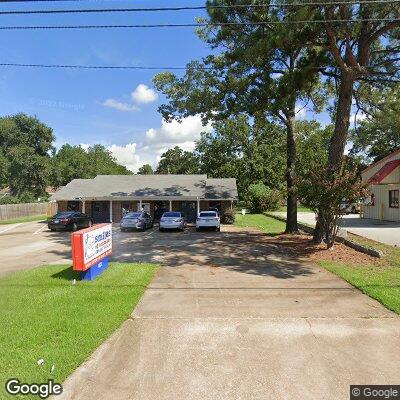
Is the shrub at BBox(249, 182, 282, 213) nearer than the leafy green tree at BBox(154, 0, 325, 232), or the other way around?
the leafy green tree at BBox(154, 0, 325, 232)

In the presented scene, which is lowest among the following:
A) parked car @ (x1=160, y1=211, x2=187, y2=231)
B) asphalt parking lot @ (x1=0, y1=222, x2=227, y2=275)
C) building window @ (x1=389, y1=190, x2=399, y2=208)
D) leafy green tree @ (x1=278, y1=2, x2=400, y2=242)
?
asphalt parking lot @ (x1=0, y1=222, x2=227, y2=275)

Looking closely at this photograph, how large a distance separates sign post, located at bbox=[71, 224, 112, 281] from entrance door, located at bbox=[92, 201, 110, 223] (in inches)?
928

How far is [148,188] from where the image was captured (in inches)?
1414

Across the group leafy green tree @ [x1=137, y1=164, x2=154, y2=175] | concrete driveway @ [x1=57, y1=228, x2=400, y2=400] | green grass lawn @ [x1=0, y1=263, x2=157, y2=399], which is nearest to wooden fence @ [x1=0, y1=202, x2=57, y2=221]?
green grass lawn @ [x1=0, y1=263, x2=157, y2=399]

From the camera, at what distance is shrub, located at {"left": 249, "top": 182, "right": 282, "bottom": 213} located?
48.2m

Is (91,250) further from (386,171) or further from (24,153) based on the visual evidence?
(24,153)

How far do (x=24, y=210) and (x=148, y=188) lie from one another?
1776cm

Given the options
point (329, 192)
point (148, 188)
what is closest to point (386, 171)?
point (329, 192)

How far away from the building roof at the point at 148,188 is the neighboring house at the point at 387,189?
11.8 m

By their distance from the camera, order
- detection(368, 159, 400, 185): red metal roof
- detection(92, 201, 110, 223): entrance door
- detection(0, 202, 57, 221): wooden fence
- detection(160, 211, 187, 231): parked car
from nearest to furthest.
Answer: detection(160, 211, 187, 231): parked car
detection(368, 159, 400, 185): red metal roof
detection(92, 201, 110, 223): entrance door
detection(0, 202, 57, 221): wooden fence

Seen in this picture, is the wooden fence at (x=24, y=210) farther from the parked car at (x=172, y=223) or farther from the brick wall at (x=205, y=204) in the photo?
the parked car at (x=172, y=223)

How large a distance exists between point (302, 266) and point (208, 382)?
847cm

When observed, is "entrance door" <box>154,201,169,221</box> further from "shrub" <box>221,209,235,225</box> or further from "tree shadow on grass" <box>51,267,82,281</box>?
"tree shadow on grass" <box>51,267,82,281</box>

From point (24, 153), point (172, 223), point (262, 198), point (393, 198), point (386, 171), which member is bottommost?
point (172, 223)
